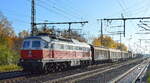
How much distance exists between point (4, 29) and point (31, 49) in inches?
2834

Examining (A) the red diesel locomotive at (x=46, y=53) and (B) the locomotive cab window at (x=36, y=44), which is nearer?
(A) the red diesel locomotive at (x=46, y=53)

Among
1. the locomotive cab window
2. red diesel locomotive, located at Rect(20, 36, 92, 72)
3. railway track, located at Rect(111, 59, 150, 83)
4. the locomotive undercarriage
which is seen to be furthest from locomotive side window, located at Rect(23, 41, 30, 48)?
railway track, located at Rect(111, 59, 150, 83)

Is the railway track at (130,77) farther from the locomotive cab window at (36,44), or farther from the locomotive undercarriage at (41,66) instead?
the locomotive cab window at (36,44)

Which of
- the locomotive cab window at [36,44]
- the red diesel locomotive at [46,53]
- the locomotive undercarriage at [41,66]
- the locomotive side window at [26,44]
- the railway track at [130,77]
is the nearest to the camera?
the railway track at [130,77]

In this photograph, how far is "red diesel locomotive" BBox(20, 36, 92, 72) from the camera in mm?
28766

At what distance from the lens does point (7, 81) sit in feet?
74.2

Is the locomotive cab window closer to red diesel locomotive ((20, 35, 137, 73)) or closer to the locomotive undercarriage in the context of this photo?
red diesel locomotive ((20, 35, 137, 73))

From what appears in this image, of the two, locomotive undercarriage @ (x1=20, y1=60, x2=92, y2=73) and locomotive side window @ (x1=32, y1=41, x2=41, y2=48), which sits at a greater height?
locomotive side window @ (x1=32, y1=41, x2=41, y2=48)

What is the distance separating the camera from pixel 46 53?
1171 inches

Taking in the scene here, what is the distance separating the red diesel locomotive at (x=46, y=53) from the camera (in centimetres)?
2877

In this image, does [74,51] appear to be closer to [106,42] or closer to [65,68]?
[65,68]

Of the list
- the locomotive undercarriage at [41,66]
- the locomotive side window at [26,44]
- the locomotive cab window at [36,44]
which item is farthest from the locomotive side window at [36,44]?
the locomotive undercarriage at [41,66]

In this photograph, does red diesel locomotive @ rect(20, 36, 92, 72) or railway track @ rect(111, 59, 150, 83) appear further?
red diesel locomotive @ rect(20, 36, 92, 72)

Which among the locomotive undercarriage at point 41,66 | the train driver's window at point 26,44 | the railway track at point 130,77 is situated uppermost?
the train driver's window at point 26,44
